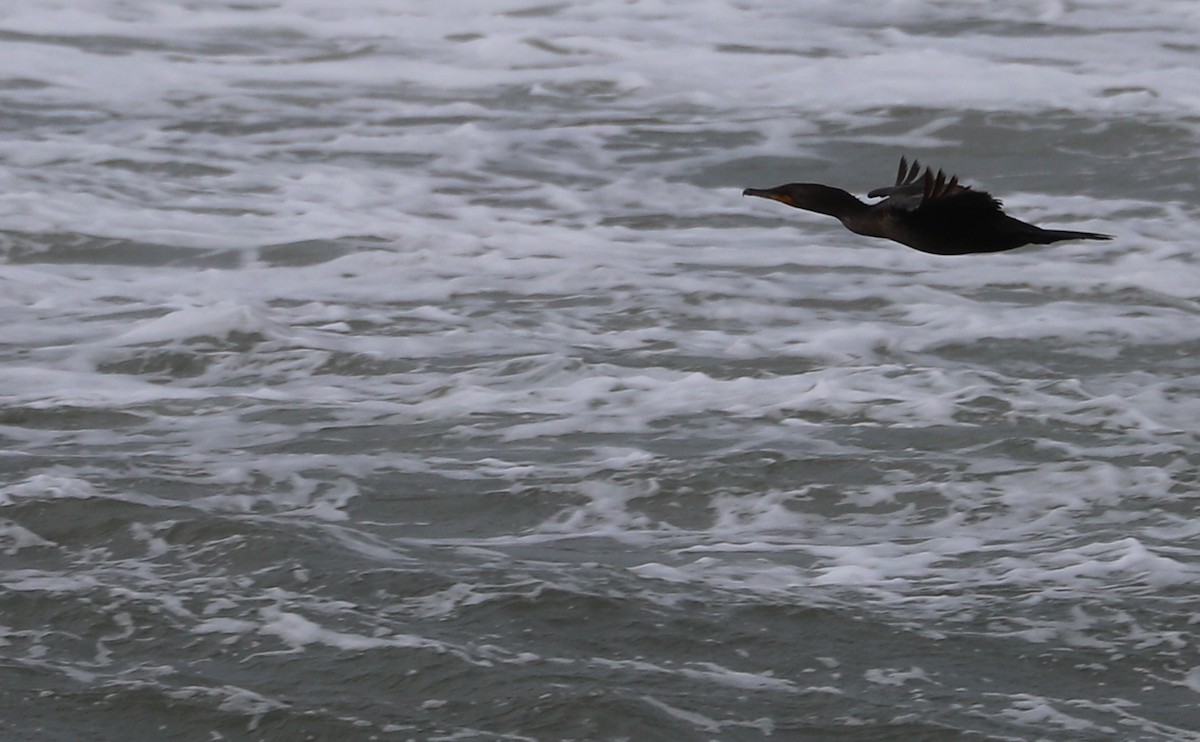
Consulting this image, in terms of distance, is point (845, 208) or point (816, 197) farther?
point (816, 197)

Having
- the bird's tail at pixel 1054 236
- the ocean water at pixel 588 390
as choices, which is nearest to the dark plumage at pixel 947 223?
the bird's tail at pixel 1054 236

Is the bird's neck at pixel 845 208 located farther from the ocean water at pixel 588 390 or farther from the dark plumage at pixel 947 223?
the ocean water at pixel 588 390

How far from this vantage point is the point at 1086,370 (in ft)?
24.3

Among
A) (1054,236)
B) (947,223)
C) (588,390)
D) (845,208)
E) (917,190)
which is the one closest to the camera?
(1054,236)

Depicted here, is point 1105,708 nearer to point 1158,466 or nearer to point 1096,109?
point 1158,466

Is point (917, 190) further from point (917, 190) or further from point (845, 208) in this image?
point (845, 208)

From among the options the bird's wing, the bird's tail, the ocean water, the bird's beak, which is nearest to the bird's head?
the bird's beak

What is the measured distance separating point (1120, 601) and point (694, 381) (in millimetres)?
2380

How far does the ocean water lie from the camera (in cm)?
476

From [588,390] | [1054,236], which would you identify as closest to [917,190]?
[1054,236]

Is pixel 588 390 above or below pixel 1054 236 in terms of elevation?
below

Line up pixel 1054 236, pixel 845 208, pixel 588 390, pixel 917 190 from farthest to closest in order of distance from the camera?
pixel 588 390 < pixel 917 190 < pixel 845 208 < pixel 1054 236

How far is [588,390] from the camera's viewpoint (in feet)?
23.5

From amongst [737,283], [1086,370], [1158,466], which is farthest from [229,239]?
[1158,466]
